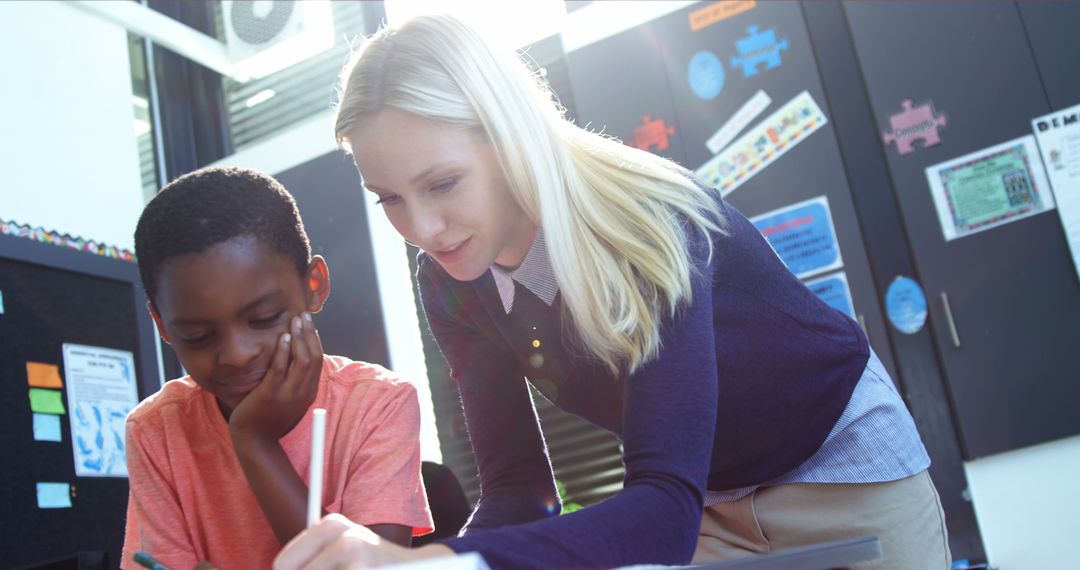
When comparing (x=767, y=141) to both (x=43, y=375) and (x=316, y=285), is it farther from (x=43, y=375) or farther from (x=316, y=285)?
(x=43, y=375)

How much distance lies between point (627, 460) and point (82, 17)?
3200mm

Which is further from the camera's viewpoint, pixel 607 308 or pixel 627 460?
pixel 607 308

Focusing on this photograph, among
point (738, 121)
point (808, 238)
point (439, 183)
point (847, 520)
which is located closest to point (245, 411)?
point (439, 183)

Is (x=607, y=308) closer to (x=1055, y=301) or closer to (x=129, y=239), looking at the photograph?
(x=1055, y=301)

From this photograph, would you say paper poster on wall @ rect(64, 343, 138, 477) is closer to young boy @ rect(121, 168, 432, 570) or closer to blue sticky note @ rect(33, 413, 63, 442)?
blue sticky note @ rect(33, 413, 63, 442)

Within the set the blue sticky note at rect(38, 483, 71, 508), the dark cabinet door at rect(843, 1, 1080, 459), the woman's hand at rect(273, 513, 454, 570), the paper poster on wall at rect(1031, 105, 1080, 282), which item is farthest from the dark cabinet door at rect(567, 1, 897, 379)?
the woman's hand at rect(273, 513, 454, 570)

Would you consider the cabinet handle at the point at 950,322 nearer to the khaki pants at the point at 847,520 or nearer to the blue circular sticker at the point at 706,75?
the blue circular sticker at the point at 706,75

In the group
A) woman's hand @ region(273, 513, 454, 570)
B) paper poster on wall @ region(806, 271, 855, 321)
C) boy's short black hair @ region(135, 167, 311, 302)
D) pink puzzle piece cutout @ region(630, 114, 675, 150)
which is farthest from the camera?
pink puzzle piece cutout @ region(630, 114, 675, 150)

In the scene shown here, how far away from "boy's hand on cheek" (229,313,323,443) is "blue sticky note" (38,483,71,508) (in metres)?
1.48

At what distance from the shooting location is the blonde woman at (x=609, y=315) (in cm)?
91

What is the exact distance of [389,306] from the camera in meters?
3.23

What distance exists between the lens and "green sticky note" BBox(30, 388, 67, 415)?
2.29 m

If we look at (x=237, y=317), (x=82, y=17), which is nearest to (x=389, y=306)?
(x=82, y=17)

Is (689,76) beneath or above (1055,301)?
above
